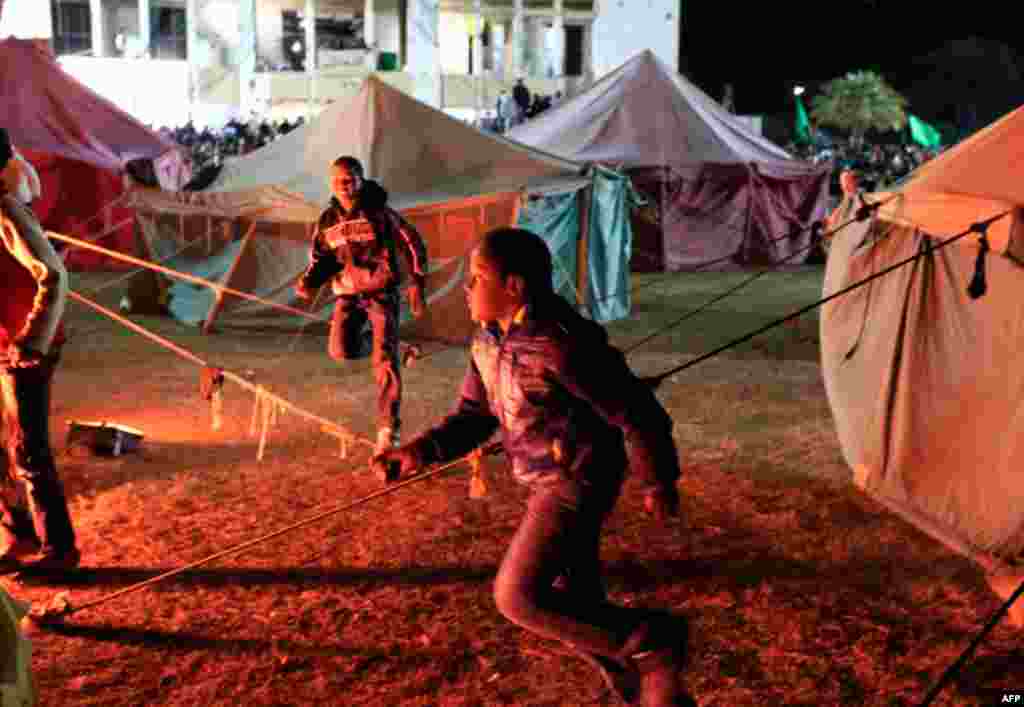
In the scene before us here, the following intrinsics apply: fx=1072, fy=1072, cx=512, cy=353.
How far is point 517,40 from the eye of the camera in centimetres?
3834

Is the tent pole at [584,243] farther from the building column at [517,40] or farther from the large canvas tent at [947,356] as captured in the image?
the building column at [517,40]

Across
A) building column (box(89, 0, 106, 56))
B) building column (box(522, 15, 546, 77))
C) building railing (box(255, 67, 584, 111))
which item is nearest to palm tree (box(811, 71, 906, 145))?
building column (box(522, 15, 546, 77))

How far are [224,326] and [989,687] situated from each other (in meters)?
11.5

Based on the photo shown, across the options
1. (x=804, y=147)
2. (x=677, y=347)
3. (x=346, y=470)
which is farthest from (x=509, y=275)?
(x=804, y=147)

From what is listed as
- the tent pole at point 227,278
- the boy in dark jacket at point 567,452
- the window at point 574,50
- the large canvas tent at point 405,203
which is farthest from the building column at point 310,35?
the boy in dark jacket at point 567,452

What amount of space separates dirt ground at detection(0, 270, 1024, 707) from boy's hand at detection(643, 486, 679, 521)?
48.4 inches

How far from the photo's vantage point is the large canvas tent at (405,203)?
1312cm

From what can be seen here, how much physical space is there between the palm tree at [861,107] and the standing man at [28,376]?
5639cm

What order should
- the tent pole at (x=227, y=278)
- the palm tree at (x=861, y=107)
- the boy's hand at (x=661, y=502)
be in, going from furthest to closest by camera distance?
1. the palm tree at (x=861, y=107)
2. the tent pole at (x=227, y=278)
3. the boy's hand at (x=661, y=502)

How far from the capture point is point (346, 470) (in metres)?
7.66

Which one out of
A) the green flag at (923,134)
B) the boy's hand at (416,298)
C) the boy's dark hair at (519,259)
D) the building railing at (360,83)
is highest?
the building railing at (360,83)

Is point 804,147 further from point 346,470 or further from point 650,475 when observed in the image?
point 650,475

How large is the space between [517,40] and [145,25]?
12653 mm

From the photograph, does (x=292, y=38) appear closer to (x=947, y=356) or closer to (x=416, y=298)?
(x=416, y=298)
